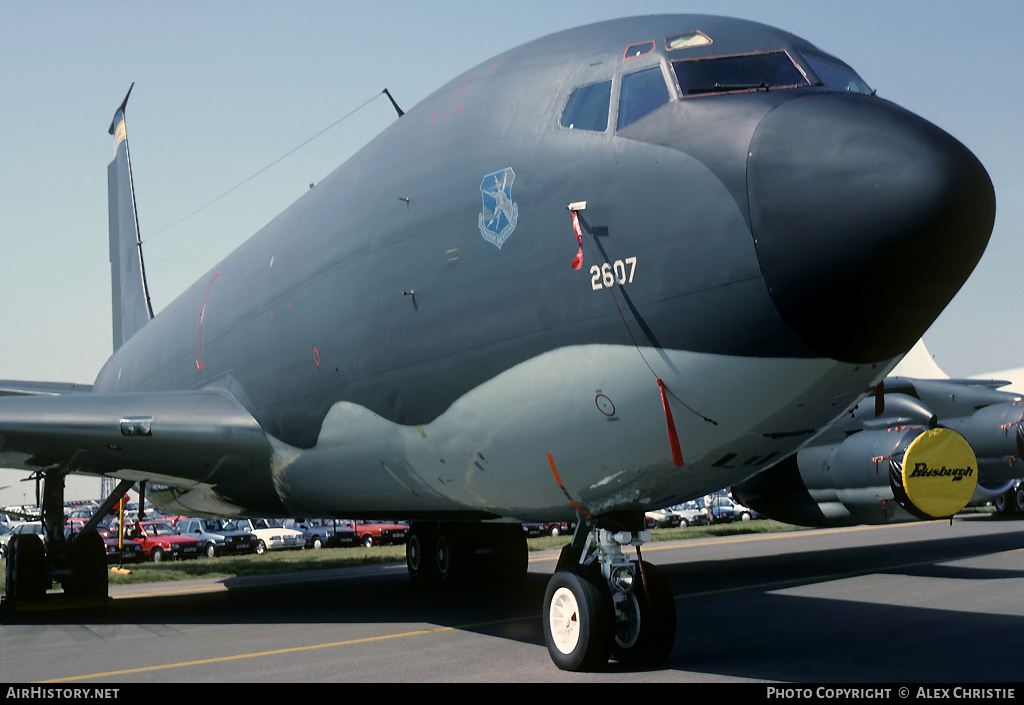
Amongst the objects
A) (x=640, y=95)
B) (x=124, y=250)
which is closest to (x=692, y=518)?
(x=124, y=250)

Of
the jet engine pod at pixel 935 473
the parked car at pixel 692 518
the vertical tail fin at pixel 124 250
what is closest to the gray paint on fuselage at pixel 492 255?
the jet engine pod at pixel 935 473

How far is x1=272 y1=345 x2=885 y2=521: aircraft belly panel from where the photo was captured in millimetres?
6168

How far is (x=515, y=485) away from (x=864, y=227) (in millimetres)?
3444

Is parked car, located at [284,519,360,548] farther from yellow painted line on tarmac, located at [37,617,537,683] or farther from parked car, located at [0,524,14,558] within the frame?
yellow painted line on tarmac, located at [37,617,537,683]

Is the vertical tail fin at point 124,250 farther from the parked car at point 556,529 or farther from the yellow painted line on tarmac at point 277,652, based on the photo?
the parked car at point 556,529

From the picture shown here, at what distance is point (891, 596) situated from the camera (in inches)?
551

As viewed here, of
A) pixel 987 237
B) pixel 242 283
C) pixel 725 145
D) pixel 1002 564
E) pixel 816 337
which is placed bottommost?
pixel 1002 564

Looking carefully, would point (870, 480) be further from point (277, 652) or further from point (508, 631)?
point (277, 652)

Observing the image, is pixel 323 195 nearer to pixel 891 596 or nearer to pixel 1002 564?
pixel 891 596

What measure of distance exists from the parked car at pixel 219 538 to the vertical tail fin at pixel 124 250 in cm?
1356

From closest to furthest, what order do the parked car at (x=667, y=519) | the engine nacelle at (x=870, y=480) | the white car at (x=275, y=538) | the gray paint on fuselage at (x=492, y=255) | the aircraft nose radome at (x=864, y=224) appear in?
the aircraft nose radome at (x=864, y=224) → the gray paint on fuselage at (x=492, y=255) → the engine nacelle at (x=870, y=480) → the white car at (x=275, y=538) → the parked car at (x=667, y=519)

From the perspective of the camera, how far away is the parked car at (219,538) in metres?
36.4

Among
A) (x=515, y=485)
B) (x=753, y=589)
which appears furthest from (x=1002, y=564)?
(x=515, y=485)

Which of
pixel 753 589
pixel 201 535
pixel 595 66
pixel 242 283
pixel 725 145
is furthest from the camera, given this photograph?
pixel 201 535
